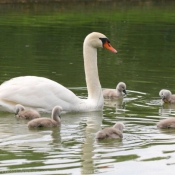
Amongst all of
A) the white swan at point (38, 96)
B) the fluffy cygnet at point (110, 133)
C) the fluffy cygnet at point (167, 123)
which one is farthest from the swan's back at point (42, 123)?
the fluffy cygnet at point (167, 123)

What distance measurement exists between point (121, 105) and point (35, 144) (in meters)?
4.32

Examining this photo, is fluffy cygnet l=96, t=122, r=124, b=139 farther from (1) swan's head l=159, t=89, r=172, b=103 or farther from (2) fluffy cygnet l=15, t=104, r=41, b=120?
(1) swan's head l=159, t=89, r=172, b=103

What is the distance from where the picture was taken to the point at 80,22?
118 ft

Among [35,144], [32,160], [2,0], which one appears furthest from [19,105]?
[2,0]

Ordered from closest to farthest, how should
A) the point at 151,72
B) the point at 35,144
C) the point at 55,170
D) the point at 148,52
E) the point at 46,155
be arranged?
1. the point at 55,170
2. the point at 46,155
3. the point at 35,144
4. the point at 151,72
5. the point at 148,52

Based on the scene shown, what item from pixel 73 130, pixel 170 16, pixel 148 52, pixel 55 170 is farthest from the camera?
pixel 170 16

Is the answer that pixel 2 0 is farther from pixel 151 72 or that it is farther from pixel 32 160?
pixel 32 160

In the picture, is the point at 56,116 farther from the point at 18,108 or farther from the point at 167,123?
the point at 167,123

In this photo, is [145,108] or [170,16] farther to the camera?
[170,16]

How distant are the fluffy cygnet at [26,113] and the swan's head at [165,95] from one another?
307cm

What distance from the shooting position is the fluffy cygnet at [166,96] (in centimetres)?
1472

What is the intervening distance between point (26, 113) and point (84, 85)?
13.3 ft

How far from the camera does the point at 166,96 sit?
14.8 metres

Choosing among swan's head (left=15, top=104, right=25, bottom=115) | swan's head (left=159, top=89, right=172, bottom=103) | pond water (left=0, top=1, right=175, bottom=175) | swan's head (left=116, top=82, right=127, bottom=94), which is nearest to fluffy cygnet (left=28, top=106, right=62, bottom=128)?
pond water (left=0, top=1, right=175, bottom=175)
